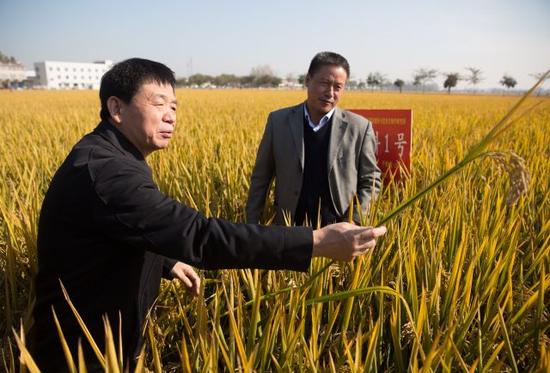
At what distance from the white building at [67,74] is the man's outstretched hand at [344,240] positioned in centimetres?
7341

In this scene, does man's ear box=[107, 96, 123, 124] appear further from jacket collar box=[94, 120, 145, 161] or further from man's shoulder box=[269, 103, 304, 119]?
man's shoulder box=[269, 103, 304, 119]

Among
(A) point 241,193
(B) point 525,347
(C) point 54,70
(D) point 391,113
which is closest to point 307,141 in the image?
(A) point 241,193

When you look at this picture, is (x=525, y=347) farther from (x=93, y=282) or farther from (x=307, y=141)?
(x=307, y=141)

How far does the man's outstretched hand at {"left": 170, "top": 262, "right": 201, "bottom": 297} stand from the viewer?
117 cm

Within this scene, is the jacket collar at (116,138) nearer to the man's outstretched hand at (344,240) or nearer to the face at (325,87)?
the man's outstretched hand at (344,240)

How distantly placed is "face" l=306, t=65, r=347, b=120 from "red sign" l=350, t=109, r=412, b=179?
0.61 metres

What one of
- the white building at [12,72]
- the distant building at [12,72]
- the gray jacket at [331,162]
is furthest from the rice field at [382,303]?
the white building at [12,72]

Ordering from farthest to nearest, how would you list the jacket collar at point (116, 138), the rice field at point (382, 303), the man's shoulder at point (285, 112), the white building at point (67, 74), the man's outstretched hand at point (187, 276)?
→ the white building at point (67, 74), the man's shoulder at point (285, 112), the man's outstretched hand at point (187, 276), the jacket collar at point (116, 138), the rice field at point (382, 303)

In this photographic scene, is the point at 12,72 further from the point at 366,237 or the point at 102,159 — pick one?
the point at 366,237

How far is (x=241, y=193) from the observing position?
7.78ft

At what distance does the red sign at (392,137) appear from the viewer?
2383 mm

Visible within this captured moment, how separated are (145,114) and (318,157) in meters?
1.19

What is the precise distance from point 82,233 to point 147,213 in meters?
0.19

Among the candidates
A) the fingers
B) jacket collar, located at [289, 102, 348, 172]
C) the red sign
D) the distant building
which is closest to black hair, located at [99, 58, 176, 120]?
the fingers
